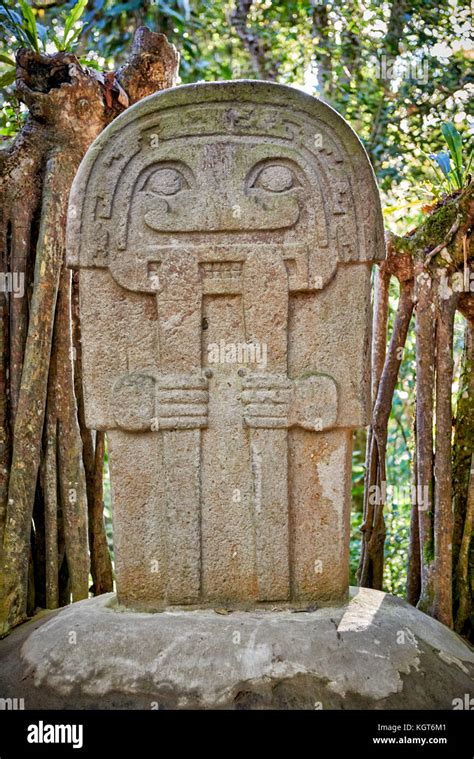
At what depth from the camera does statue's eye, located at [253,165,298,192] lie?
488cm

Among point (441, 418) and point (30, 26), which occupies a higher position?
point (30, 26)

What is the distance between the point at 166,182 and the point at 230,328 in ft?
2.87

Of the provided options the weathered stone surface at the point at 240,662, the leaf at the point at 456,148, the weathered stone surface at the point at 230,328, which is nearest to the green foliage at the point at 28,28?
the weathered stone surface at the point at 230,328

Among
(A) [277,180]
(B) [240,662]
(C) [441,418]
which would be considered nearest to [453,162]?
(A) [277,180]

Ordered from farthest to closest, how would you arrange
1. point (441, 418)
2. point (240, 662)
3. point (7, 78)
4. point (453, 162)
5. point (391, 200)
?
point (391, 200)
point (7, 78)
point (453, 162)
point (441, 418)
point (240, 662)

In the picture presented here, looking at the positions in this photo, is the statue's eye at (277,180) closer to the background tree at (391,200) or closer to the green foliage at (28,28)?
the background tree at (391,200)

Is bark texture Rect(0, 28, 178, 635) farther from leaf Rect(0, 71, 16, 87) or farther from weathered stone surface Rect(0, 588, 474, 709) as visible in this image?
weathered stone surface Rect(0, 588, 474, 709)

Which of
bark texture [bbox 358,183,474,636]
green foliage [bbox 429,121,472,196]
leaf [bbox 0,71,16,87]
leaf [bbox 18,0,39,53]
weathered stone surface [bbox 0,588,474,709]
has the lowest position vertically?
weathered stone surface [bbox 0,588,474,709]

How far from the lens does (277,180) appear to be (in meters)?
4.89

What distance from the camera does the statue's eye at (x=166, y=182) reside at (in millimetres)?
4922

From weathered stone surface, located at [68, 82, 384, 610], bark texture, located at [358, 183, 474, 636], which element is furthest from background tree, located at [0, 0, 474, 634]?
weathered stone surface, located at [68, 82, 384, 610]

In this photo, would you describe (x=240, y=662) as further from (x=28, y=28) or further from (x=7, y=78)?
(x=7, y=78)

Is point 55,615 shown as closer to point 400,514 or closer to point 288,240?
point 288,240
